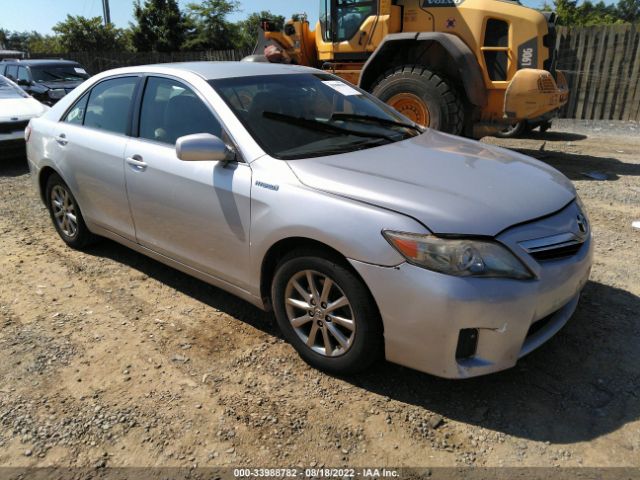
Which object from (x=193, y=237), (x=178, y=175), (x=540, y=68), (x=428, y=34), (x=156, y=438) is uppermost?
(x=428, y=34)

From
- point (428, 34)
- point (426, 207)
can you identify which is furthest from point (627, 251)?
point (428, 34)

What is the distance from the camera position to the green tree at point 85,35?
3941 cm

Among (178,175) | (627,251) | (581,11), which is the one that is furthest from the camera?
(581,11)

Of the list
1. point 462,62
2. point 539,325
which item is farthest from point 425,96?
point 539,325

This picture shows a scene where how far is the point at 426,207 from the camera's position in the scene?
247 cm

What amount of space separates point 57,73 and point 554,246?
14.3 m

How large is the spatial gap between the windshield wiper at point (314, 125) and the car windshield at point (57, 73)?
12296 millimetres

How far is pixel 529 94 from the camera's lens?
23.3 feet

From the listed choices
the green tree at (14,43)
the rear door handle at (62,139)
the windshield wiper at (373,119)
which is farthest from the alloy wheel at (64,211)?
the green tree at (14,43)

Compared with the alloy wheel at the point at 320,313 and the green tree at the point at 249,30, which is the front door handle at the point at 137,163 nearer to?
the alloy wheel at the point at 320,313

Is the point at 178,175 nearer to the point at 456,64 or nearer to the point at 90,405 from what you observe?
the point at 90,405

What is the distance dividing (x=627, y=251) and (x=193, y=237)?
368 cm

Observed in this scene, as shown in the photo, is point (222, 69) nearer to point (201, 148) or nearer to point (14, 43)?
point (201, 148)

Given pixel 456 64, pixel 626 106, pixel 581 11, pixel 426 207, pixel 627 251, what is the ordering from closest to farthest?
pixel 426 207
pixel 627 251
pixel 456 64
pixel 626 106
pixel 581 11
